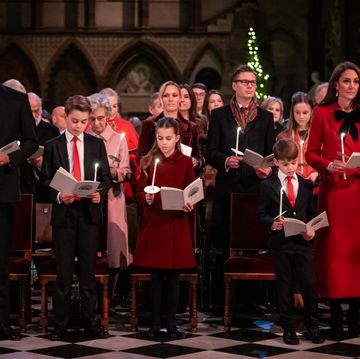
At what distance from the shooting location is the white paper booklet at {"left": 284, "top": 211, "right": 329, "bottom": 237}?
20.0 ft

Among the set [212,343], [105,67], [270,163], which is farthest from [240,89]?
[105,67]

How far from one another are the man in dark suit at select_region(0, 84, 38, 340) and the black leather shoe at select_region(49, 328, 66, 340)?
23cm

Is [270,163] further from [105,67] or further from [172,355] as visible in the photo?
[105,67]

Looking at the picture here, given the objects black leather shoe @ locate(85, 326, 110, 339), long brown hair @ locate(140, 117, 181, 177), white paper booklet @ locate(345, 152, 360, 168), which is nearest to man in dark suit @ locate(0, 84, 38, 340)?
black leather shoe @ locate(85, 326, 110, 339)

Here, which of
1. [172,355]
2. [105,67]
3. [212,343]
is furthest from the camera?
[105,67]

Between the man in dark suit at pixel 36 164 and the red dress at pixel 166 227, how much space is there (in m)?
1.34

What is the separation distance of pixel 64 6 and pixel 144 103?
2.90 m

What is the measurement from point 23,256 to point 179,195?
1.44m

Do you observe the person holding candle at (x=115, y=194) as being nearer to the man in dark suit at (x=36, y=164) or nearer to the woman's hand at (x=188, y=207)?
the man in dark suit at (x=36, y=164)

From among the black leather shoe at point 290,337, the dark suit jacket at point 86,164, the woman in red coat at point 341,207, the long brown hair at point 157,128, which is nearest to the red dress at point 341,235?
the woman in red coat at point 341,207

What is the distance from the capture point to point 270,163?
6.82m

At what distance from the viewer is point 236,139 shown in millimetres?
7320

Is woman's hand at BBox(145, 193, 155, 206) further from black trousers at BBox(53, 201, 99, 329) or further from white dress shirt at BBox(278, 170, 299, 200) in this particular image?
white dress shirt at BBox(278, 170, 299, 200)

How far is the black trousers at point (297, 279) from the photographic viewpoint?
6.28 metres
